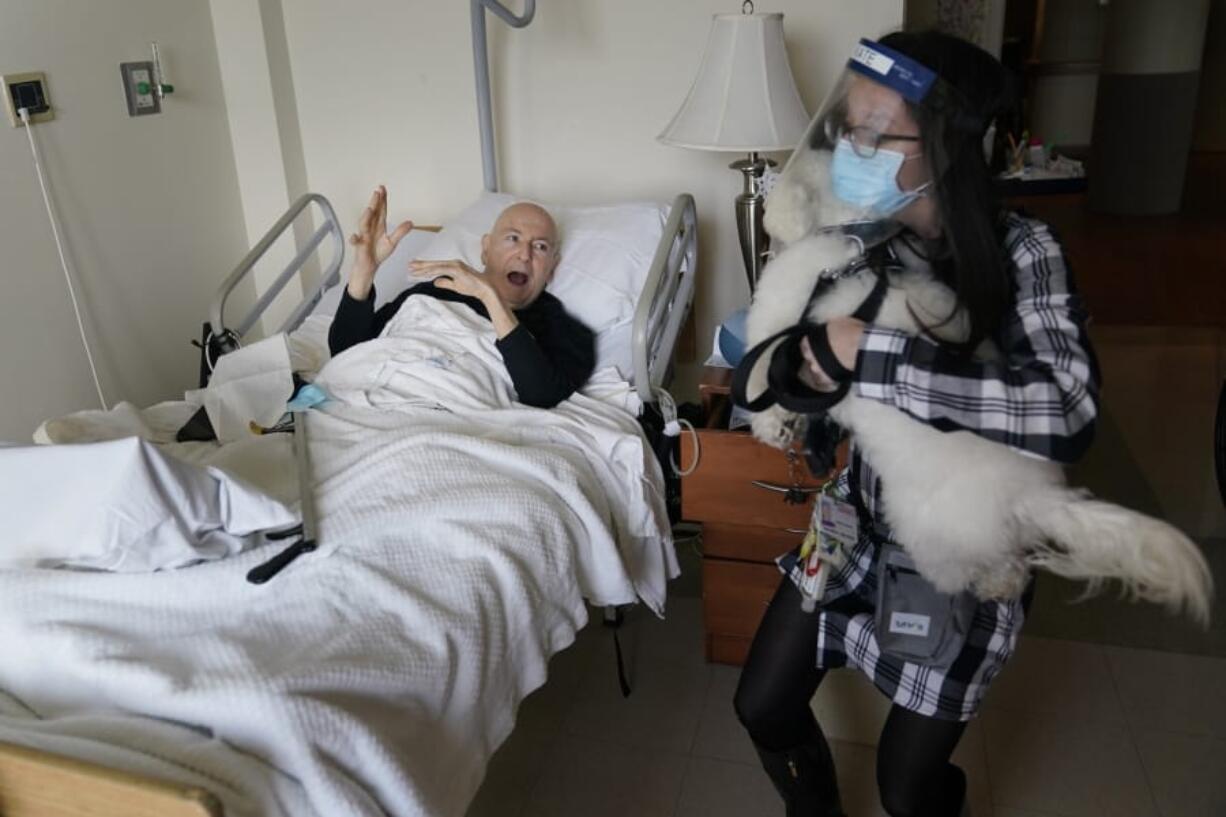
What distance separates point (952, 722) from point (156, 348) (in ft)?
7.24

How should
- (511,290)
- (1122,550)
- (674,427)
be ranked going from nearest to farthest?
(1122,550) → (674,427) → (511,290)

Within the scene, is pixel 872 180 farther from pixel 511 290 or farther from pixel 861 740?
pixel 861 740

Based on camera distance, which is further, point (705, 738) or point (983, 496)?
point (705, 738)

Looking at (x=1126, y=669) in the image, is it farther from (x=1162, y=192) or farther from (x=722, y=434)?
(x=1162, y=192)

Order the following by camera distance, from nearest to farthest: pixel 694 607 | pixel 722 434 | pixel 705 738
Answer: pixel 722 434 < pixel 705 738 < pixel 694 607

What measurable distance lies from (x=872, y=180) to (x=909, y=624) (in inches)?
22.6

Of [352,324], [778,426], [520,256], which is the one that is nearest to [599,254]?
[520,256]

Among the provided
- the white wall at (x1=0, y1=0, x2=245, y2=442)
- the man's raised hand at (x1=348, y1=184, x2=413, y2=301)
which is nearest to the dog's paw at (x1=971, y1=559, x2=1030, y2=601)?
the man's raised hand at (x1=348, y1=184, x2=413, y2=301)

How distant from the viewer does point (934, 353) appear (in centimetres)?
113

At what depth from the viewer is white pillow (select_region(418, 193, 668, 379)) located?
2.26 m

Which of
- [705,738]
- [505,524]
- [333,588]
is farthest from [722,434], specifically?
[333,588]

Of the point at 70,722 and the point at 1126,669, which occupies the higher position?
the point at 70,722

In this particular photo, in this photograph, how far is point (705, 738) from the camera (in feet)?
6.64

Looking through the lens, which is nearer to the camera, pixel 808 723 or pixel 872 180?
pixel 872 180
